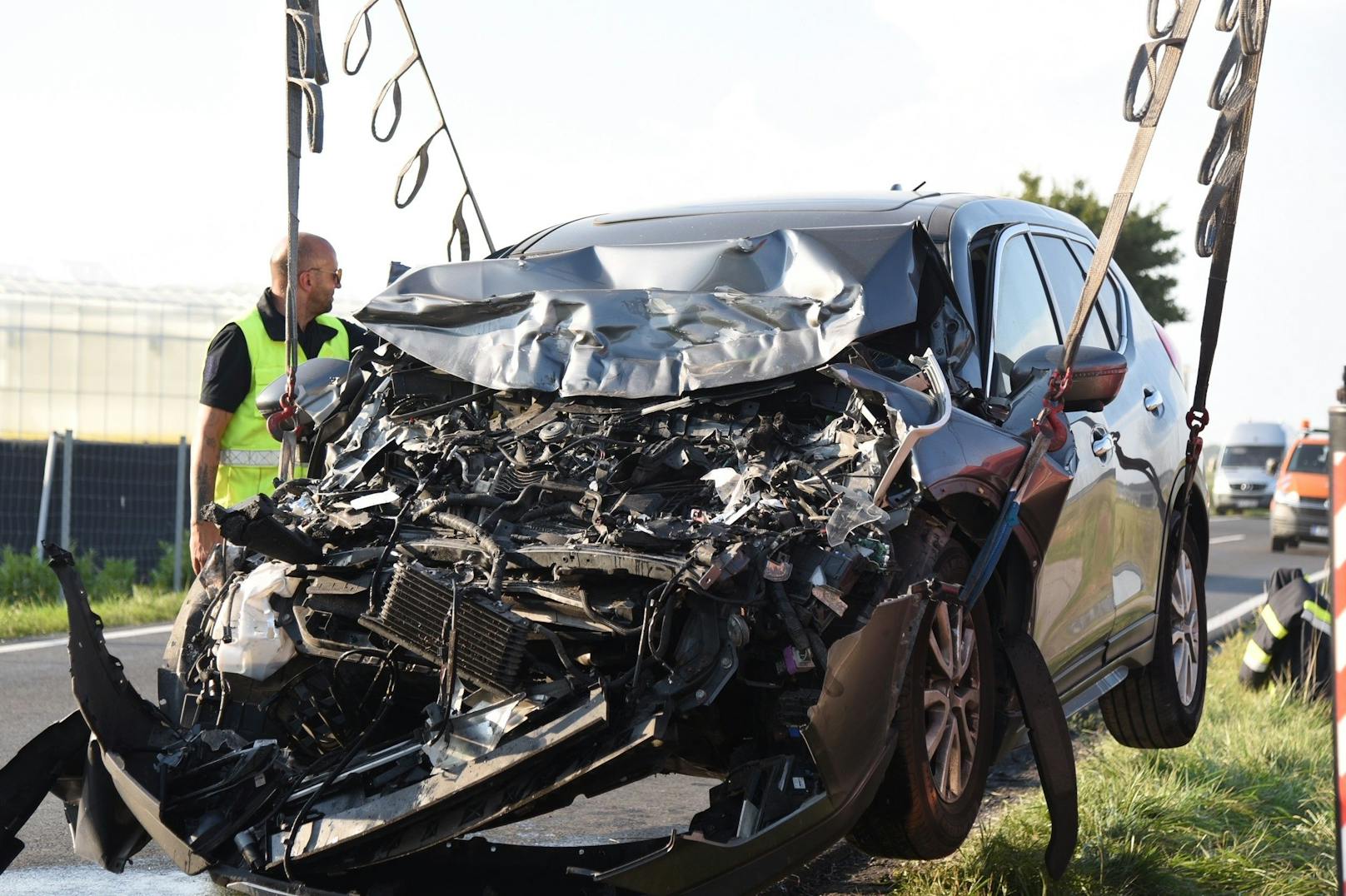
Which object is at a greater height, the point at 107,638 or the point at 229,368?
the point at 229,368

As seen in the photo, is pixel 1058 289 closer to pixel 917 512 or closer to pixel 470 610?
pixel 917 512

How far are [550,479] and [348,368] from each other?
4.37 feet

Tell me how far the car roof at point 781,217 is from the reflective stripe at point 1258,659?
3.40m

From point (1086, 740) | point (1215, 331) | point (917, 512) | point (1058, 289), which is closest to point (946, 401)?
point (917, 512)

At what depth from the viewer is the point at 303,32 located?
227 inches

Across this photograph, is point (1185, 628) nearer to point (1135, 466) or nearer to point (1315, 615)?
→ point (1135, 466)

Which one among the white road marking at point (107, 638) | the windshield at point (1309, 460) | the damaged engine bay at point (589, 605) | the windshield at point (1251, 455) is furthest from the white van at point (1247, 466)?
the damaged engine bay at point (589, 605)

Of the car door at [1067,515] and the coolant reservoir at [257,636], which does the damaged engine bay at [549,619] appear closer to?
the coolant reservoir at [257,636]

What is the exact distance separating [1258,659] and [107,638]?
6.93m

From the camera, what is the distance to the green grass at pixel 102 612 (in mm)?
10352

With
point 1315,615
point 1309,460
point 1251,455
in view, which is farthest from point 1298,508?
point 1315,615

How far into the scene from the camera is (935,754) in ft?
13.4

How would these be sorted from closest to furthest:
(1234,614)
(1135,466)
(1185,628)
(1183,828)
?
(1183,828) → (1135,466) → (1185,628) → (1234,614)

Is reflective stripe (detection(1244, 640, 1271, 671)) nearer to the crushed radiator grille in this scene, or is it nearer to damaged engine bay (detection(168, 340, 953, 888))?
damaged engine bay (detection(168, 340, 953, 888))
